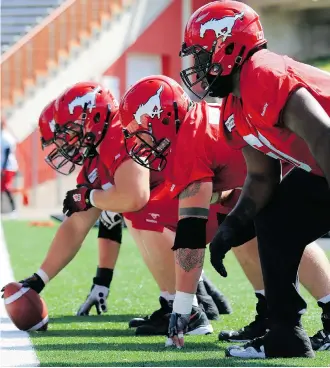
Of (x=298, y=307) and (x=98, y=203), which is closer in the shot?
(x=298, y=307)

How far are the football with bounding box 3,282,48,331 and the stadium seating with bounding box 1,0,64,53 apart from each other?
57.1ft

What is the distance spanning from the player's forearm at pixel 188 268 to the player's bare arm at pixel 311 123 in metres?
1.13

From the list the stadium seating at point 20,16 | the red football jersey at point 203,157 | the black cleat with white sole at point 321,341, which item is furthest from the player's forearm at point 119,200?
the stadium seating at point 20,16

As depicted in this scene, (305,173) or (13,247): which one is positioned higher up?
(305,173)

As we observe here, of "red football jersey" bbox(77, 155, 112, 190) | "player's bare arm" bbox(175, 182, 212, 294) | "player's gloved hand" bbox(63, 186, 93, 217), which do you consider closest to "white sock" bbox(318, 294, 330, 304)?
"player's bare arm" bbox(175, 182, 212, 294)

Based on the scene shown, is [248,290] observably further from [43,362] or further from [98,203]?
[43,362]

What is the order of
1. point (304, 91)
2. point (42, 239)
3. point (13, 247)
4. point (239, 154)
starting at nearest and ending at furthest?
point (304, 91)
point (239, 154)
point (13, 247)
point (42, 239)

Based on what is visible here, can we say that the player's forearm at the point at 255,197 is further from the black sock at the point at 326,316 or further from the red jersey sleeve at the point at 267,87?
the black sock at the point at 326,316

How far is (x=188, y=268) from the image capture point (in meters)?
5.01

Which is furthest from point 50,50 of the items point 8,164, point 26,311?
point 26,311

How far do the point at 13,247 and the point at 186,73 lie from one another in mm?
7291

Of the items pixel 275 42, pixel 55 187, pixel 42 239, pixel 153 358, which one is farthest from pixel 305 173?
pixel 275 42

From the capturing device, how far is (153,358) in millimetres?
4668

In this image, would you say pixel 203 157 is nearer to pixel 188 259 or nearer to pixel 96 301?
pixel 188 259
